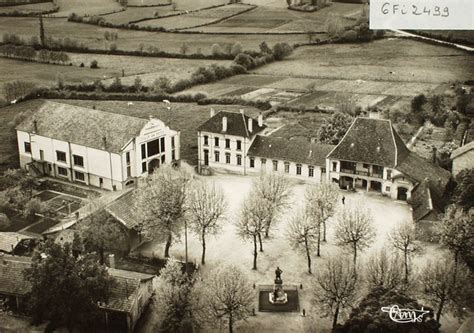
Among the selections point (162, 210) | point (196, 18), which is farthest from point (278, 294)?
point (196, 18)

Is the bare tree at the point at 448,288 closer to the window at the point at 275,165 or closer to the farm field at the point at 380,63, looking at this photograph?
the window at the point at 275,165

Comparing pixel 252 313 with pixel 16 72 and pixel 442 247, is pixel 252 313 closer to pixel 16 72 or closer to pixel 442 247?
pixel 442 247

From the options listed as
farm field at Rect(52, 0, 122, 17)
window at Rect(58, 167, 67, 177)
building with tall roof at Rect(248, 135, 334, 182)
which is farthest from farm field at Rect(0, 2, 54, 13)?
building with tall roof at Rect(248, 135, 334, 182)

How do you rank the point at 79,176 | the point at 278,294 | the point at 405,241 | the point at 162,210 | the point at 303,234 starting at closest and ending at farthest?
the point at 278,294 < the point at 405,241 < the point at 303,234 < the point at 162,210 < the point at 79,176

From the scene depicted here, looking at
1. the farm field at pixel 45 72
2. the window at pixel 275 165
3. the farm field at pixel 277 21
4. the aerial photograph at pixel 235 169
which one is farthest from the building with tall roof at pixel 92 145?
the farm field at pixel 277 21

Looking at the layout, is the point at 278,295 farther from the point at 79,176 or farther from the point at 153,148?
the point at 79,176

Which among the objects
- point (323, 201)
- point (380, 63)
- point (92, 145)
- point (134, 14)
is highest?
point (134, 14)

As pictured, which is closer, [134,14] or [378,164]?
[378,164]
